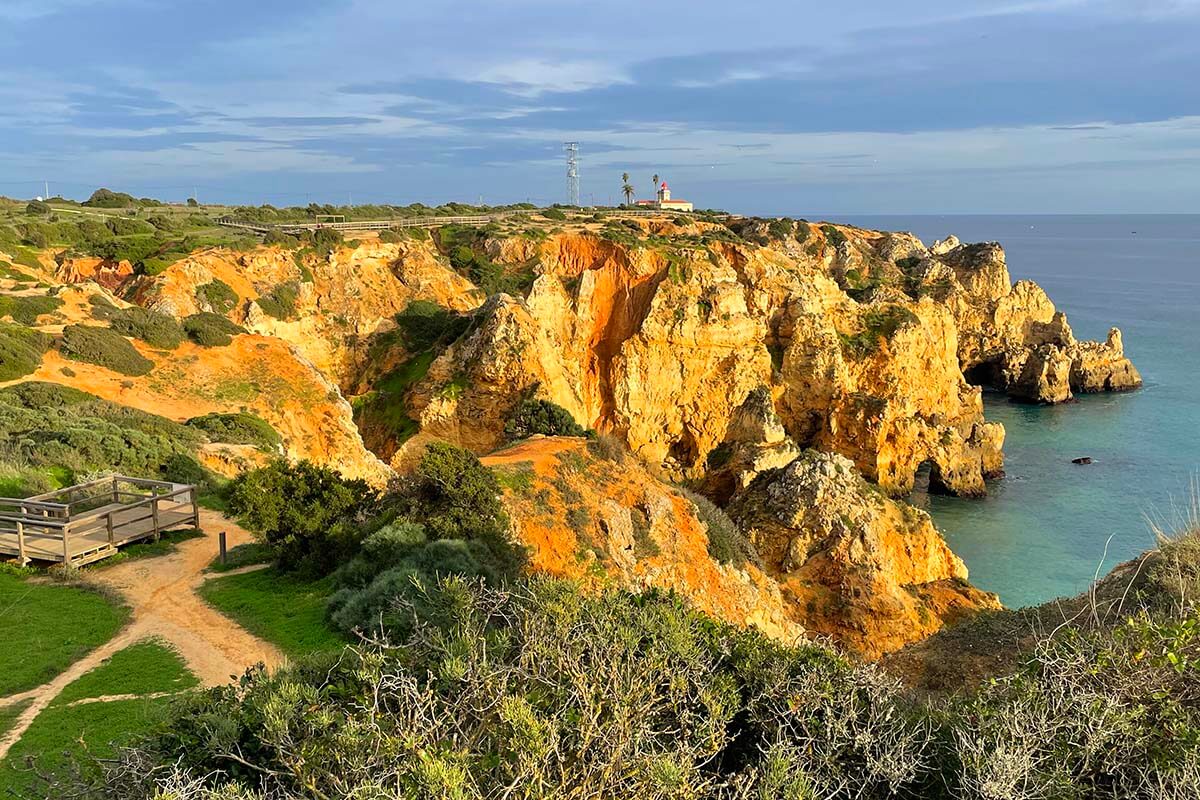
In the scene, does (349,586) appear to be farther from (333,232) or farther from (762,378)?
(333,232)

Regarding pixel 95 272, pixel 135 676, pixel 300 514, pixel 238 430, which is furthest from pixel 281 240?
pixel 135 676

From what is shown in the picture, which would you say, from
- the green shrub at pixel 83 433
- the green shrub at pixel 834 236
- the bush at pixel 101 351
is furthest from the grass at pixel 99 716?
the green shrub at pixel 834 236

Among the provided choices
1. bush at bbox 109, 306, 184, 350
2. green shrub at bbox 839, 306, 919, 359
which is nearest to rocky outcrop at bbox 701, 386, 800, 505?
green shrub at bbox 839, 306, 919, 359

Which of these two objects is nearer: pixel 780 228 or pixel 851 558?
pixel 851 558

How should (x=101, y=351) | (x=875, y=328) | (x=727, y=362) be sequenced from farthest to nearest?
(x=875, y=328) < (x=727, y=362) < (x=101, y=351)

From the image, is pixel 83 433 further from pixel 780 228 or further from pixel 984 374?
pixel 780 228

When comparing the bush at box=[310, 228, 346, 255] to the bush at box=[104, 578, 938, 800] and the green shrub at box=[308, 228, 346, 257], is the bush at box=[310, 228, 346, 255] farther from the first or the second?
the bush at box=[104, 578, 938, 800]

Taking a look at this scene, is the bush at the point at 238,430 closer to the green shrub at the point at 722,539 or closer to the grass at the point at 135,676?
the green shrub at the point at 722,539
